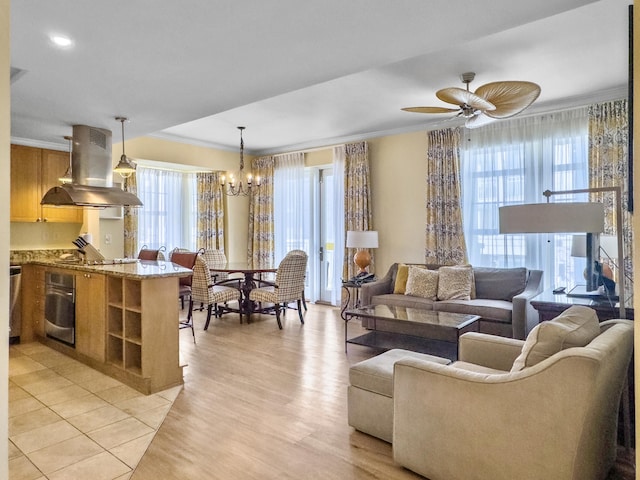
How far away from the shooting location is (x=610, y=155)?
438 centimetres

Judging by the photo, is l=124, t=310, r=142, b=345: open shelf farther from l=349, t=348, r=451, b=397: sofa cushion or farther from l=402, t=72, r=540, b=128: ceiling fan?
l=402, t=72, r=540, b=128: ceiling fan

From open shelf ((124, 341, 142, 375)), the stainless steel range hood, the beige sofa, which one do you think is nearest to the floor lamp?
the beige sofa

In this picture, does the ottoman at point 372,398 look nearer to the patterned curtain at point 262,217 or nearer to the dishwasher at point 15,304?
the dishwasher at point 15,304

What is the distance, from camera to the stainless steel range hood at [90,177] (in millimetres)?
Result: 4043

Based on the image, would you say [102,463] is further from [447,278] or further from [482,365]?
[447,278]

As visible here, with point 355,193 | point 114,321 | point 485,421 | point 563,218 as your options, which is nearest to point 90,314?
point 114,321

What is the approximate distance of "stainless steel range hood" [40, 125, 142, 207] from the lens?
4.04m

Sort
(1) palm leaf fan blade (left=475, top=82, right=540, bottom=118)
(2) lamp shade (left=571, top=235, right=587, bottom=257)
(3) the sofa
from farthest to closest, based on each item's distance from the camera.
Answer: (3) the sofa < (2) lamp shade (left=571, top=235, right=587, bottom=257) < (1) palm leaf fan blade (left=475, top=82, right=540, bottom=118)

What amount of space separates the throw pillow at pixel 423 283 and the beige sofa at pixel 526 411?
9.19ft

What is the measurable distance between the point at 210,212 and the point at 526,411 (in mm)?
6427

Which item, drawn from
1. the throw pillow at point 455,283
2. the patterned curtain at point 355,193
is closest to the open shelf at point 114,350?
the throw pillow at point 455,283

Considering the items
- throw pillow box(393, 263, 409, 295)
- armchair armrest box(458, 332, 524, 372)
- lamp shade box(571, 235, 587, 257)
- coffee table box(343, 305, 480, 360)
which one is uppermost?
lamp shade box(571, 235, 587, 257)

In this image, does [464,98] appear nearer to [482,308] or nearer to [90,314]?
[482,308]

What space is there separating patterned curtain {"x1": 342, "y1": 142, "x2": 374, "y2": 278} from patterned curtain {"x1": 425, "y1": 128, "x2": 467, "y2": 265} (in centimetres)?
97
